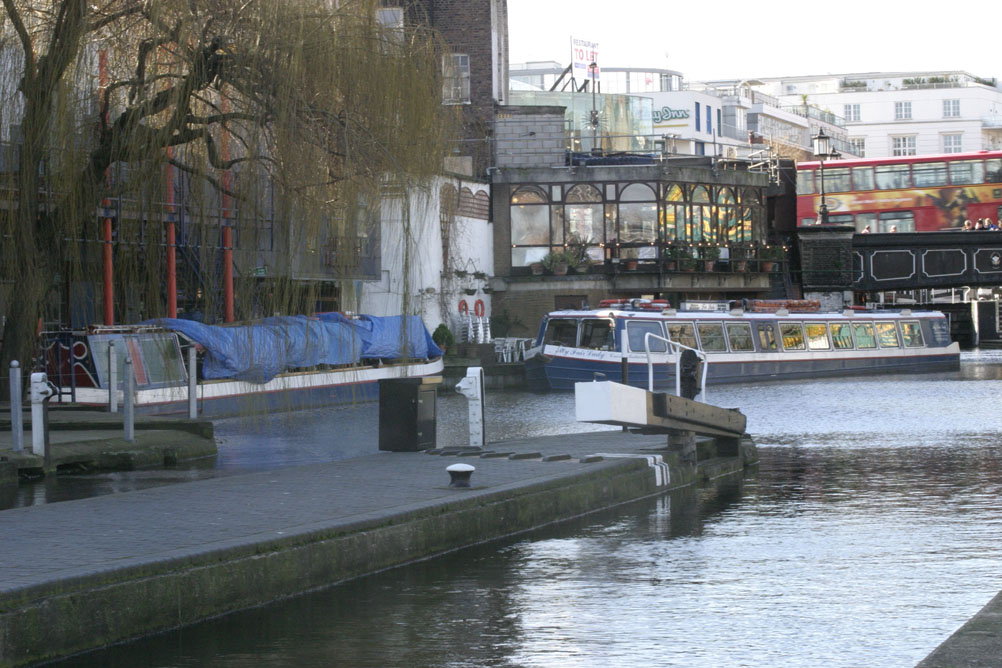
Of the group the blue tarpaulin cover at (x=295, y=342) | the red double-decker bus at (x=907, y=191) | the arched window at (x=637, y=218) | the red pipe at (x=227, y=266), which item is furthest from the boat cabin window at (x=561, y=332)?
the red double-decker bus at (x=907, y=191)

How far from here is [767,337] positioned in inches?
1796

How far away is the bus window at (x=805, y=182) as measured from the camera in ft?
204

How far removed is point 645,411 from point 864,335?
37956 mm

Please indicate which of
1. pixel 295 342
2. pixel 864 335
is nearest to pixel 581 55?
pixel 864 335

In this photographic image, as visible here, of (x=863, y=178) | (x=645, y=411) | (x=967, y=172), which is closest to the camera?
(x=645, y=411)

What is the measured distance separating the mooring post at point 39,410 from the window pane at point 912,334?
40610 millimetres

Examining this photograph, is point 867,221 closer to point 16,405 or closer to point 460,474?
point 16,405

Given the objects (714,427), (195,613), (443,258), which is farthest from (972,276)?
(195,613)

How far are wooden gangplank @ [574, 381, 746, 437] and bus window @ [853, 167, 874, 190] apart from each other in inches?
1890

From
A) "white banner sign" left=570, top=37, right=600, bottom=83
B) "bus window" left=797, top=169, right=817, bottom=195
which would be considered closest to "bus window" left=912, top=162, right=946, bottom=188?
"bus window" left=797, top=169, right=817, bottom=195

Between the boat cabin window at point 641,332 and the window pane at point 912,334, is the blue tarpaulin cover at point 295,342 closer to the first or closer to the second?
the boat cabin window at point 641,332

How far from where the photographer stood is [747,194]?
2265 inches

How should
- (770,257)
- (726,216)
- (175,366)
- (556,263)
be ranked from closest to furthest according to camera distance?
(175,366) → (556,263) → (770,257) → (726,216)

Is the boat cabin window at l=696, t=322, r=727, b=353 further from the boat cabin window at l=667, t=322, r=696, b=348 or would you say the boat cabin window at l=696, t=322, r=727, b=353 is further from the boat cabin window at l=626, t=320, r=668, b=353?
the boat cabin window at l=626, t=320, r=668, b=353
